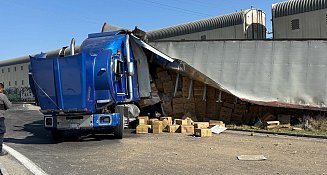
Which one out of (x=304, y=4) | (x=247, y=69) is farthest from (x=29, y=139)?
(x=304, y=4)

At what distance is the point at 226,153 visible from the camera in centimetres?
834

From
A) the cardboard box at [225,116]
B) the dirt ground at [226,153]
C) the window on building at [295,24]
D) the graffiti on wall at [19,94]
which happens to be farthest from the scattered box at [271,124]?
the graffiti on wall at [19,94]

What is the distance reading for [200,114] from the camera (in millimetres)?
14516

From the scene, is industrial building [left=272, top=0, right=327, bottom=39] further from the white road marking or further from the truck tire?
the white road marking

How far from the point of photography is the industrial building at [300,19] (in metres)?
18.8

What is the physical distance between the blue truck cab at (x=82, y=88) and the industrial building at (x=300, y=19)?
1257 centimetres

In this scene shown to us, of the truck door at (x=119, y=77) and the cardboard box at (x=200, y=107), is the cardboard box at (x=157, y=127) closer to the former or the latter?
the truck door at (x=119, y=77)

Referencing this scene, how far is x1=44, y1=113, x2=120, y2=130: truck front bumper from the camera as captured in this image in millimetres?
9891

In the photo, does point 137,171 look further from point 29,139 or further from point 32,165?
point 29,139

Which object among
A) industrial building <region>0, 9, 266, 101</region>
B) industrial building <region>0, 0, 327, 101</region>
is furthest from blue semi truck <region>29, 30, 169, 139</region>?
industrial building <region>0, 9, 266, 101</region>

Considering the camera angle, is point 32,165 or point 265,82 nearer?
point 32,165

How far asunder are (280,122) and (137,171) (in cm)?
798

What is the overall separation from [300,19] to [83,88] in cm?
1476

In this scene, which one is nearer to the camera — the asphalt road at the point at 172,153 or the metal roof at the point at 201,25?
the asphalt road at the point at 172,153
